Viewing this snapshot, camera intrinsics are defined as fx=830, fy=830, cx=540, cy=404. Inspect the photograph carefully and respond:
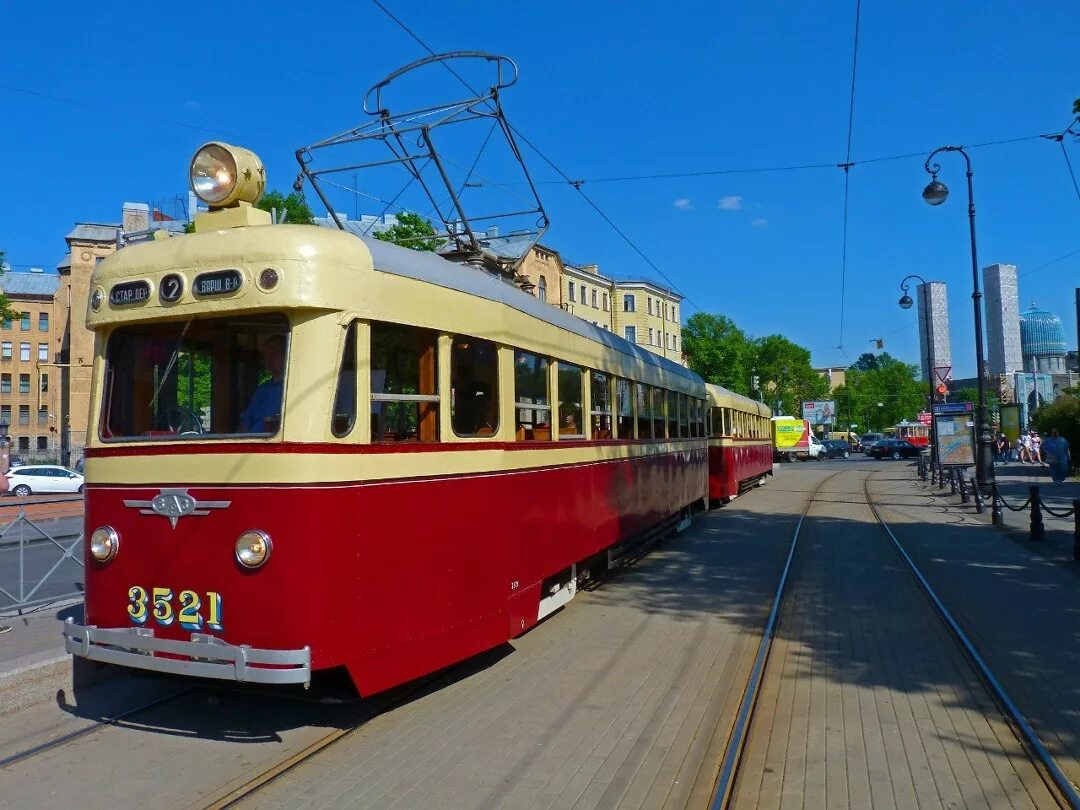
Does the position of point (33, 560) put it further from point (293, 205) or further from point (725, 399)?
point (293, 205)

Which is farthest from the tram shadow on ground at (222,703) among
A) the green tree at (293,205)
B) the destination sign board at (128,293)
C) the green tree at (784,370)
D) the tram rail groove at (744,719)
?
the green tree at (784,370)

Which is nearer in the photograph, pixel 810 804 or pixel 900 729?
pixel 810 804

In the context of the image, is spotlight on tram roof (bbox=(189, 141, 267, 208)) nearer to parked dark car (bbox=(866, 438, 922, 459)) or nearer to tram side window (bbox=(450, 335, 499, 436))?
tram side window (bbox=(450, 335, 499, 436))

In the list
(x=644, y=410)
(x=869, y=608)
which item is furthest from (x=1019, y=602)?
(x=644, y=410)

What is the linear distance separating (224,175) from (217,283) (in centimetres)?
110

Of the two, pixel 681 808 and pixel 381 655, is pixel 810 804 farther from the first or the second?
pixel 381 655

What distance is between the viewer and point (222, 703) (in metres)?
5.54

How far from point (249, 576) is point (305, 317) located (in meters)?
1.44

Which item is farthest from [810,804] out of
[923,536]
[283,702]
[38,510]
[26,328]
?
[26,328]

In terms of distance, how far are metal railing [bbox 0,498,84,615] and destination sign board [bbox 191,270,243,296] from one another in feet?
11.5

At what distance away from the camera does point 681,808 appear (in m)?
3.93

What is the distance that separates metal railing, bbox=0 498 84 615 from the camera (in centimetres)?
768

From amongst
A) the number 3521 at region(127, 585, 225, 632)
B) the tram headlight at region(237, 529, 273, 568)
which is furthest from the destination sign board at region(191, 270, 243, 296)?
the number 3521 at region(127, 585, 225, 632)

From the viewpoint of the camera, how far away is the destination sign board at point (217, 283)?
4656 millimetres
